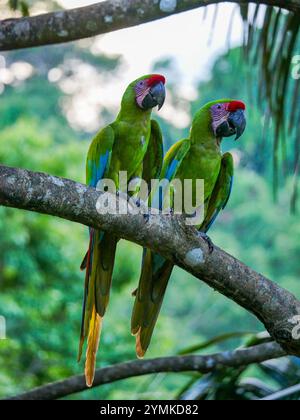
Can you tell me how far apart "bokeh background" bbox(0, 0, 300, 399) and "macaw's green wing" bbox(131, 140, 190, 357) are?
397 mm

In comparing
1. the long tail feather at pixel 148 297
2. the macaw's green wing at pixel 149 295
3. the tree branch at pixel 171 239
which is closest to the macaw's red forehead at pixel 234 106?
the macaw's green wing at pixel 149 295

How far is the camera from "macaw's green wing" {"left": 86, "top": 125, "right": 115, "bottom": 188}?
1748mm

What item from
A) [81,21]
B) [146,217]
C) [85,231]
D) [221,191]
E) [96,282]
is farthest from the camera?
[85,231]

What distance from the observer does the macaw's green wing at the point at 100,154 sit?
1748 millimetres

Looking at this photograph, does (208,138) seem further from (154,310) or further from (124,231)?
(124,231)

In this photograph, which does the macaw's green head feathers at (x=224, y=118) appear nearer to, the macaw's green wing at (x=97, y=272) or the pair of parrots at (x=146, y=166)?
the pair of parrots at (x=146, y=166)

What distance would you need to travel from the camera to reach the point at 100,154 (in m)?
1.75

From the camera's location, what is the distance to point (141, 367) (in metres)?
1.72

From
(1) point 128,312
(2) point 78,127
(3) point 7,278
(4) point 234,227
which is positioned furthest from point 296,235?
(3) point 7,278

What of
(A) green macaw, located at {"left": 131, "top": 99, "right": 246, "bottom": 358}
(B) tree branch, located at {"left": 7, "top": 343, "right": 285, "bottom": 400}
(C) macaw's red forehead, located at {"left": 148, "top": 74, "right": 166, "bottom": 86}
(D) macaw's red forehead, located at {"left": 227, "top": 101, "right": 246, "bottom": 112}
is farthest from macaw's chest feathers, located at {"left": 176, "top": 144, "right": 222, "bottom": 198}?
(B) tree branch, located at {"left": 7, "top": 343, "right": 285, "bottom": 400}

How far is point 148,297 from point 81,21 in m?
0.64

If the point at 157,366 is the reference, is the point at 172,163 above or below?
above

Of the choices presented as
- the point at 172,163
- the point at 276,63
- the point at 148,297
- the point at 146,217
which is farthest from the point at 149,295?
the point at 276,63

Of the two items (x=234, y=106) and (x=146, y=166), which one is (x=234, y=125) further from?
(x=146, y=166)
